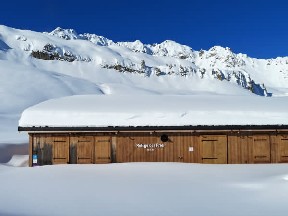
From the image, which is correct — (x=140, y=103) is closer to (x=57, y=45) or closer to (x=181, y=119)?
(x=181, y=119)

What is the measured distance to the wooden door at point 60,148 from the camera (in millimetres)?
18344

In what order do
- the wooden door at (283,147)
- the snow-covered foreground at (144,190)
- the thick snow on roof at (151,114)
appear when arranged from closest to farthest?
the snow-covered foreground at (144,190)
the thick snow on roof at (151,114)
the wooden door at (283,147)

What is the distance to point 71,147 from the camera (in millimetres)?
18375

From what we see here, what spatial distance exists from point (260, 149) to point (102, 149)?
776 cm

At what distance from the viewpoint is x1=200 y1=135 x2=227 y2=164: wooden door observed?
1839cm

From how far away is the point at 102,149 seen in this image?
1836 cm

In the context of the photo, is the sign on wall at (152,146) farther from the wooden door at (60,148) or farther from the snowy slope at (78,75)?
the snowy slope at (78,75)

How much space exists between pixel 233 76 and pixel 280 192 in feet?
478

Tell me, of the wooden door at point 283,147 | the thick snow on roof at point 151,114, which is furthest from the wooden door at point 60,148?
the wooden door at point 283,147

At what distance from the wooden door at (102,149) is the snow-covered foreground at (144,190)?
1444 mm

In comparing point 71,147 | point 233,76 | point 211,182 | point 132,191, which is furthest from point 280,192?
point 233,76

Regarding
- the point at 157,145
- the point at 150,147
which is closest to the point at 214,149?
the point at 157,145

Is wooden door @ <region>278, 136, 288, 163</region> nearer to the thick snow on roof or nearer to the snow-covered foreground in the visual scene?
the thick snow on roof

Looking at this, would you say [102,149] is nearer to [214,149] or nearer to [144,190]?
[214,149]
